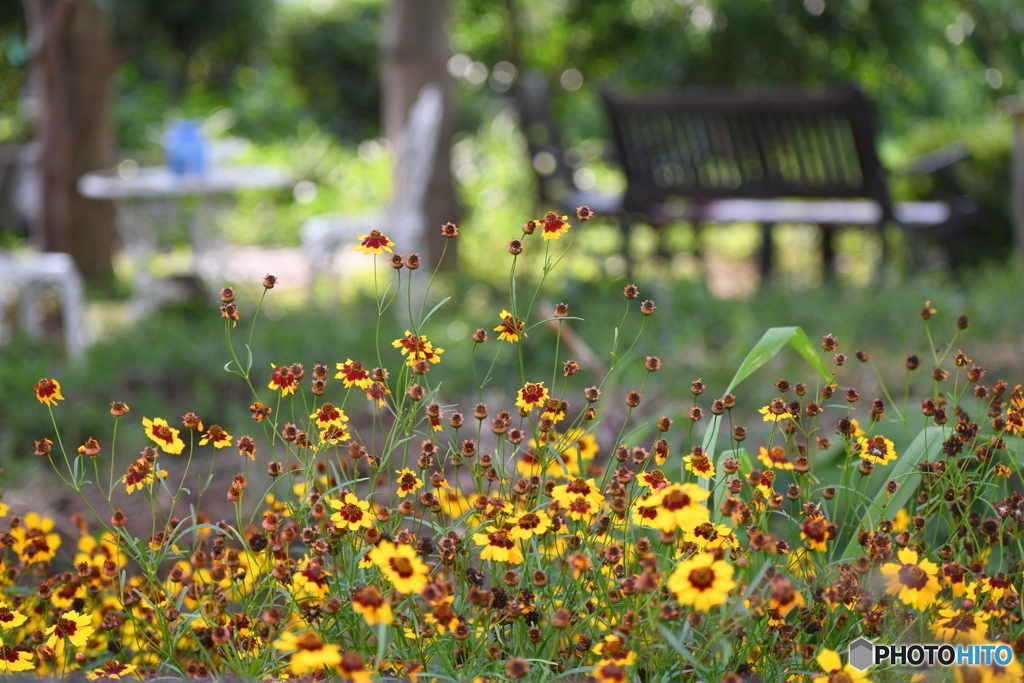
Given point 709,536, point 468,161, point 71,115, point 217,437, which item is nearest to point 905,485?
point 709,536

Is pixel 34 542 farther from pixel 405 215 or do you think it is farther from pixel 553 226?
pixel 405 215

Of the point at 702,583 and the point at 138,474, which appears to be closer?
the point at 702,583

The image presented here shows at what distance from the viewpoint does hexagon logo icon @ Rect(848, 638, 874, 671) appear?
1162 mm

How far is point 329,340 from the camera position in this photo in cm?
465

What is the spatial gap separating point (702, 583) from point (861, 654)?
0.37 meters

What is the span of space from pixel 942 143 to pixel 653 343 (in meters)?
4.63

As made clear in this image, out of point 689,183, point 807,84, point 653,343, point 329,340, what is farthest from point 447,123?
point 807,84

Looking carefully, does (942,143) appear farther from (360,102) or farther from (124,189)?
(360,102)

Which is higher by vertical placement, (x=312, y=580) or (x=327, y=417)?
(x=327, y=417)

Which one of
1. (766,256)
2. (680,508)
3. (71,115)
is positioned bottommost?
(766,256)

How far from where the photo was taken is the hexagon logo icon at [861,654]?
3.81ft

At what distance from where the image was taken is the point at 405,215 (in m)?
5.86

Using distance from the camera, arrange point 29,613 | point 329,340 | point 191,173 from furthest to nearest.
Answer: point 191,173
point 329,340
point 29,613

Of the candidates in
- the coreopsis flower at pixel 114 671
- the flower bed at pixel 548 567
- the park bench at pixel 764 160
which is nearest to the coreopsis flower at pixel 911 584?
the flower bed at pixel 548 567
